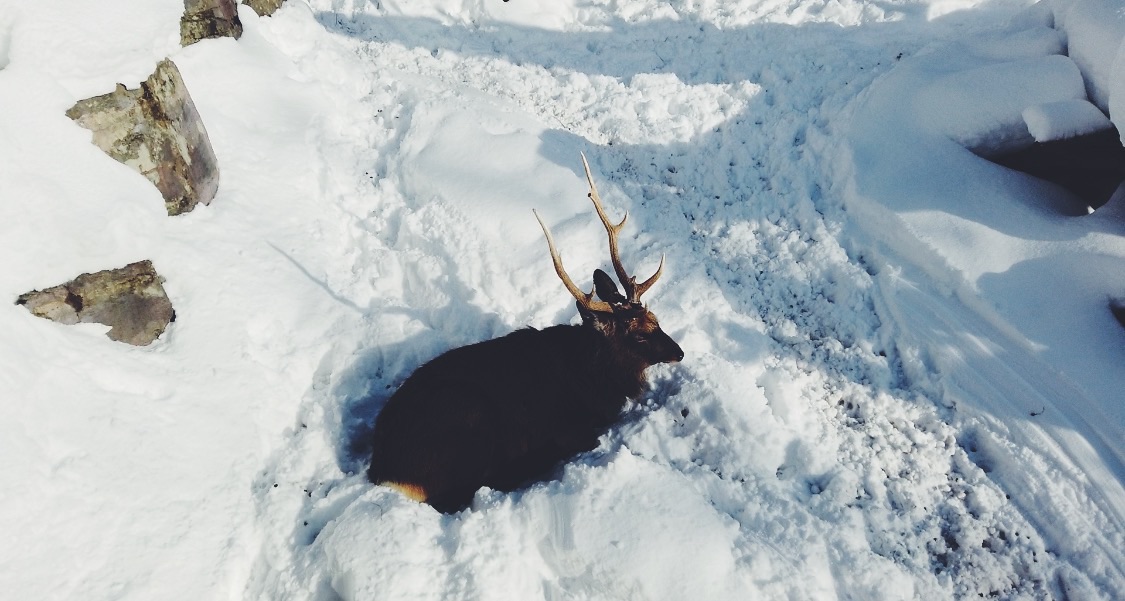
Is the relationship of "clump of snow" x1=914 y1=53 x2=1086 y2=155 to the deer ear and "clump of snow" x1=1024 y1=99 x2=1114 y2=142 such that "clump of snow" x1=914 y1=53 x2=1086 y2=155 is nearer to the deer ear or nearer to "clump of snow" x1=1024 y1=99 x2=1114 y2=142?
"clump of snow" x1=1024 y1=99 x2=1114 y2=142

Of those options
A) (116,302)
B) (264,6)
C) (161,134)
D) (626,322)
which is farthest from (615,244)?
(264,6)

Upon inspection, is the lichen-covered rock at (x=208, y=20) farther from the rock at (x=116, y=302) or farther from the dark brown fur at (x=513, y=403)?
the dark brown fur at (x=513, y=403)

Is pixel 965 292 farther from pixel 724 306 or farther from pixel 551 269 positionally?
pixel 551 269

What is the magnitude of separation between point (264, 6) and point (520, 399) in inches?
A: 238

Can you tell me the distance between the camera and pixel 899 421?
16.6ft

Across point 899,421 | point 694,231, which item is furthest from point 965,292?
point 694,231

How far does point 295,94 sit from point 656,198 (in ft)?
12.9

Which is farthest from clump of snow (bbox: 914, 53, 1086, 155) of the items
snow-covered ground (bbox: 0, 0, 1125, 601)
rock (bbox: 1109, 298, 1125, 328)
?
rock (bbox: 1109, 298, 1125, 328)

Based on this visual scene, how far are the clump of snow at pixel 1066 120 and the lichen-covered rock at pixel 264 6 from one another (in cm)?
796

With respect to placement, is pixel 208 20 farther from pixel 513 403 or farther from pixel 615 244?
pixel 513 403

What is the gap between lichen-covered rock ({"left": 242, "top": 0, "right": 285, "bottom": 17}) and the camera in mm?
7866

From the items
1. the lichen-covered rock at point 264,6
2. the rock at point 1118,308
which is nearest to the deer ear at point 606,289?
the rock at point 1118,308

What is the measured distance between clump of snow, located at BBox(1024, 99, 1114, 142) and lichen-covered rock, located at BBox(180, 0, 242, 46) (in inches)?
300

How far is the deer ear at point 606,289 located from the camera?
16.9ft
